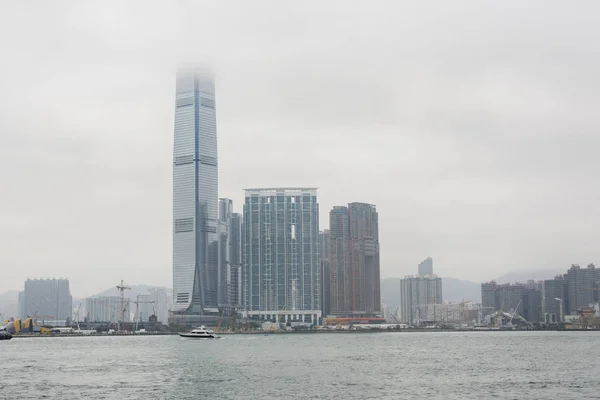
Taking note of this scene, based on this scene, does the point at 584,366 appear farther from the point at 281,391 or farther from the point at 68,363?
the point at 68,363

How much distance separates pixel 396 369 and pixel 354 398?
40.5 m

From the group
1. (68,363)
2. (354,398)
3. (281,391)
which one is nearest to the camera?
(354,398)

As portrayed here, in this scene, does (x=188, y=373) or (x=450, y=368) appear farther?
(x=450, y=368)

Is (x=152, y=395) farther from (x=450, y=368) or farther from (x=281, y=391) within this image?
(x=450, y=368)

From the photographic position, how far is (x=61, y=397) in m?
89.7

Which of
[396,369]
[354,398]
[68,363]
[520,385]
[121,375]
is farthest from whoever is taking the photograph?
[68,363]

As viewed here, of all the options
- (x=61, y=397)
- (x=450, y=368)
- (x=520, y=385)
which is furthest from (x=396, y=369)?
(x=61, y=397)

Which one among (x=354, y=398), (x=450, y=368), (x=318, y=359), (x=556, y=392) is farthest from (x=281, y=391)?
(x=318, y=359)

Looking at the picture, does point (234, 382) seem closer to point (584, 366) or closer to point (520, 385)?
point (520, 385)

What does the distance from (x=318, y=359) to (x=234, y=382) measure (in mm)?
52375

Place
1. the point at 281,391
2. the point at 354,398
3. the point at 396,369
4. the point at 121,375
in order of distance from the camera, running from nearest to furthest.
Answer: the point at 354,398 < the point at 281,391 < the point at 121,375 < the point at 396,369

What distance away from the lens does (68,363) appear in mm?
149500

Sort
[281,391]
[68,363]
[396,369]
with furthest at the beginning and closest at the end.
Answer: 1. [68,363]
2. [396,369]
3. [281,391]

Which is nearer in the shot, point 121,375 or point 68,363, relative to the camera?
point 121,375
